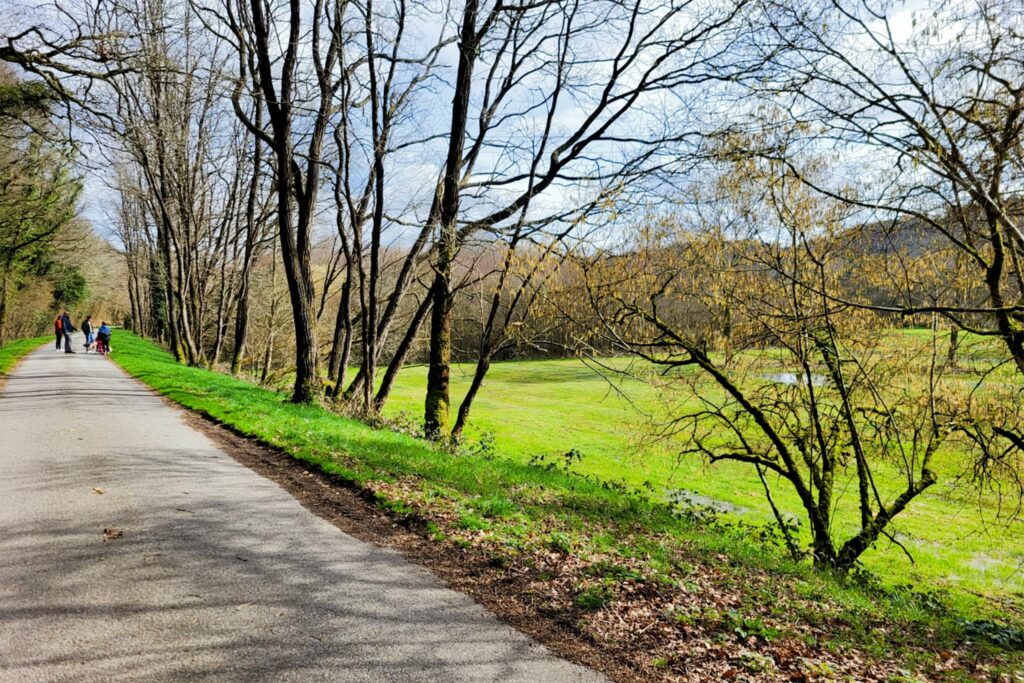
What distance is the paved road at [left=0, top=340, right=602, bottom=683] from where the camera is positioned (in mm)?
3461

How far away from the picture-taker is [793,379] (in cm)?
1227

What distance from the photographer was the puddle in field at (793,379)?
11164 millimetres

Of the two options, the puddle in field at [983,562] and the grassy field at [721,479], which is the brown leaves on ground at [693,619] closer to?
the grassy field at [721,479]

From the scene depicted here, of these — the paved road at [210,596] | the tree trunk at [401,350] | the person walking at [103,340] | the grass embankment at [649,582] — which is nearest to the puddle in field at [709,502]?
the grass embankment at [649,582]

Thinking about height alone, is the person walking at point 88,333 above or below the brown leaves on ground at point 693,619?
above

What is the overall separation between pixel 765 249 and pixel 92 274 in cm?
4902

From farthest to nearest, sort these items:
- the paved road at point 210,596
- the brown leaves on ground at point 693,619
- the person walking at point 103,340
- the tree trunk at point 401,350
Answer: the person walking at point 103,340, the tree trunk at point 401,350, the brown leaves on ground at point 693,619, the paved road at point 210,596

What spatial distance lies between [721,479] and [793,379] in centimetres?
1041

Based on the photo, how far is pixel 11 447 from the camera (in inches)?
316

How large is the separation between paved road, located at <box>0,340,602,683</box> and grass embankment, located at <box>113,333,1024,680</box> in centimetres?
75

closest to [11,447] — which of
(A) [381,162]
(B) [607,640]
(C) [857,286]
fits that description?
(B) [607,640]

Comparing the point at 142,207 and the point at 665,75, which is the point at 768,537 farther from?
the point at 142,207

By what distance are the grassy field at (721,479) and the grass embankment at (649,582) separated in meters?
3.37

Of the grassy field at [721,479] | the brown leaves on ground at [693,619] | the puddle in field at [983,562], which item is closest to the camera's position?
the brown leaves on ground at [693,619]
